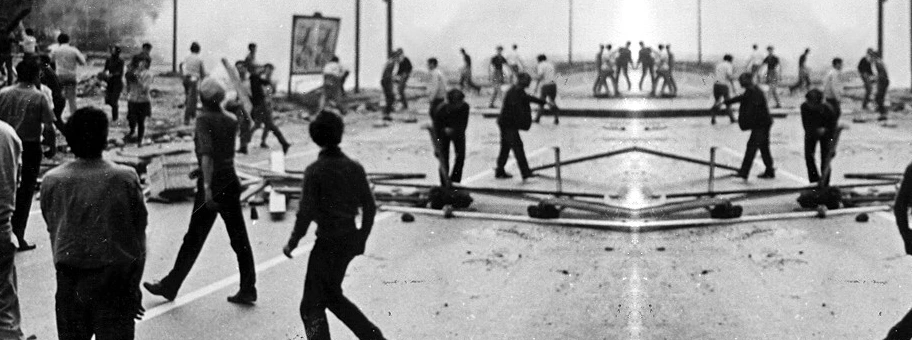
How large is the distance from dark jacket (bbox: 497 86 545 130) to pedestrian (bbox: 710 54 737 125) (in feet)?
6.60

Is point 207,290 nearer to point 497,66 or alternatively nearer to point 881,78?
point 497,66

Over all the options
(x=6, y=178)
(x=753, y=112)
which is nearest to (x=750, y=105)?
(x=753, y=112)

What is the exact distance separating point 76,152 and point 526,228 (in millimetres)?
2618

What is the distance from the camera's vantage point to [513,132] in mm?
5387

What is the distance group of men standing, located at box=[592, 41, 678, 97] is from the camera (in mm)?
2873

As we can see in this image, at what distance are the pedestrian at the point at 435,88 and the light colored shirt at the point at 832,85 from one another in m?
1.16

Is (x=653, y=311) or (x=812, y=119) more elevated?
(x=812, y=119)

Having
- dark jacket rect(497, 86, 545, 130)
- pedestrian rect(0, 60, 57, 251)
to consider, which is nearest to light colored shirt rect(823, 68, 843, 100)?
dark jacket rect(497, 86, 545, 130)

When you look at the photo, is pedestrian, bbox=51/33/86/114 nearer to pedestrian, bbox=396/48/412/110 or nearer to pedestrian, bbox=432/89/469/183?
pedestrian, bbox=396/48/412/110

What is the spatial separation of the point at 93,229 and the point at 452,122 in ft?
6.97

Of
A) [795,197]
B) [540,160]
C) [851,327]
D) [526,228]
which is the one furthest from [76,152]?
[540,160]

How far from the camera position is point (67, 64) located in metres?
4.90

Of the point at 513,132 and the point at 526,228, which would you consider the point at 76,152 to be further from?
Result: the point at 513,132

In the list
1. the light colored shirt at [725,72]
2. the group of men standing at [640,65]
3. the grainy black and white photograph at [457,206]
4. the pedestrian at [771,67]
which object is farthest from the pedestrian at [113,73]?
the pedestrian at [771,67]
